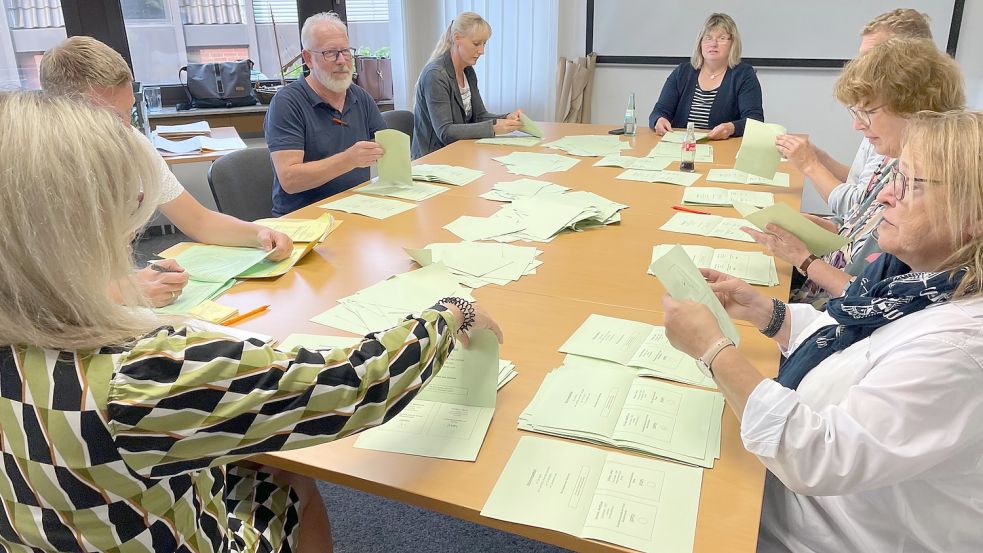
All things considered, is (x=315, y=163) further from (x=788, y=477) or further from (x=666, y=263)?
(x=788, y=477)

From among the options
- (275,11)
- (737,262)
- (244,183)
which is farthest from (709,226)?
(275,11)

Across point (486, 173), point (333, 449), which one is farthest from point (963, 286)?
point (486, 173)

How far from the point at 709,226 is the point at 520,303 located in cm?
84

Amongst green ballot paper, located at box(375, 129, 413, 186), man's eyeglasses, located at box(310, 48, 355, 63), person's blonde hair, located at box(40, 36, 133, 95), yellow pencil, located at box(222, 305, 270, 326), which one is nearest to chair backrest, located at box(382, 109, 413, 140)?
man's eyeglasses, located at box(310, 48, 355, 63)

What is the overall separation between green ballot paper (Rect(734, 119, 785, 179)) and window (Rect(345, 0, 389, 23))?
3188 millimetres

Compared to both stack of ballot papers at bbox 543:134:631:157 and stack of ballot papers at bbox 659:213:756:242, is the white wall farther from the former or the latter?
stack of ballot papers at bbox 659:213:756:242

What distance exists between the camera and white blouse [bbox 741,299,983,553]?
833 millimetres

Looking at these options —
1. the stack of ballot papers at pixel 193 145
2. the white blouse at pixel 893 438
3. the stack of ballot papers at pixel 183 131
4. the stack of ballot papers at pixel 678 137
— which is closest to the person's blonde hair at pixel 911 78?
the white blouse at pixel 893 438

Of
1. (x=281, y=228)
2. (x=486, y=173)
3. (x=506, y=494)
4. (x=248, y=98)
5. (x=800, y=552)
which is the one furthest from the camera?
(x=248, y=98)

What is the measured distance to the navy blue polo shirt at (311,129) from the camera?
2.41 metres

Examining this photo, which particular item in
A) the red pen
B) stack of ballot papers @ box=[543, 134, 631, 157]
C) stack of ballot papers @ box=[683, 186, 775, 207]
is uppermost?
stack of ballot papers @ box=[543, 134, 631, 157]

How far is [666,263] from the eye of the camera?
1.11 metres

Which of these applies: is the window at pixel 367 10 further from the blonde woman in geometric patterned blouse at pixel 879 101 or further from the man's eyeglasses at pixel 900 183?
the man's eyeglasses at pixel 900 183

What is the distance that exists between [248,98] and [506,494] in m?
4.04
